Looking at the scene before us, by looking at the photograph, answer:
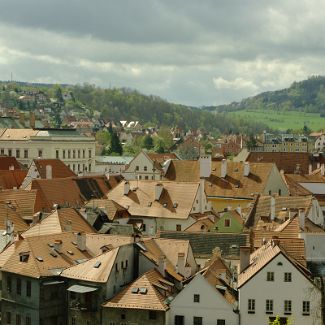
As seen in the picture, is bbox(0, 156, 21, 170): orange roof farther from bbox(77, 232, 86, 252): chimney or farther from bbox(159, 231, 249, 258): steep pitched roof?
bbox(77, 232, 86, 252): chimney

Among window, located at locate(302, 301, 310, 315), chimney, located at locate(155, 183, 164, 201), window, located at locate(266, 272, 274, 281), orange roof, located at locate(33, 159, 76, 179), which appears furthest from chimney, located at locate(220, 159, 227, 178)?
window, located at locate(302, 301, 310, 315)

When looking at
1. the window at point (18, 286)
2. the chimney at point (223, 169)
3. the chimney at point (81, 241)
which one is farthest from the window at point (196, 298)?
the chimney at point (223, 169)

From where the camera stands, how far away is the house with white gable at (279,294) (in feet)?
155

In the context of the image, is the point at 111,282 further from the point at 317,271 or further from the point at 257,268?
the point at 317,271

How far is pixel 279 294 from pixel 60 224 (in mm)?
20657

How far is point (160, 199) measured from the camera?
81625mm

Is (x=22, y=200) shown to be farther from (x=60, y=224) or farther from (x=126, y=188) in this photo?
(x=60, y=224)

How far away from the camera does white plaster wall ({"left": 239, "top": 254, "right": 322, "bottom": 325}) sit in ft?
155

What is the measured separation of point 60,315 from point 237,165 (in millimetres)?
47538

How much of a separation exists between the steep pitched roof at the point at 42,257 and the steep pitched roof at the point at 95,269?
108 cm

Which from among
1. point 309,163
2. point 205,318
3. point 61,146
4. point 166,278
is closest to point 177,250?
point 166,278

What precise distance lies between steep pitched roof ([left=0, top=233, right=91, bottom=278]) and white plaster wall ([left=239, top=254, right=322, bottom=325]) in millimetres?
12251

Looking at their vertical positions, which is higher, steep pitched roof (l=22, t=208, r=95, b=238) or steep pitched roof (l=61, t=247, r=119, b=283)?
steep pitched roof (l=22, t=208, r=95, b=238)

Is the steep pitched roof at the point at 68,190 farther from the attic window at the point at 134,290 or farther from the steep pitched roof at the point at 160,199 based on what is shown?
the attic window at the point at 134,290
